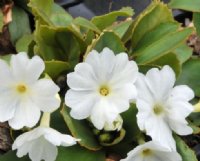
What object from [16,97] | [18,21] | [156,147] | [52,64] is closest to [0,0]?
[18,21]

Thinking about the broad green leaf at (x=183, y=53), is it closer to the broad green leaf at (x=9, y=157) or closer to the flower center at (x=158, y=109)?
the flower center at (x=158, y=109)

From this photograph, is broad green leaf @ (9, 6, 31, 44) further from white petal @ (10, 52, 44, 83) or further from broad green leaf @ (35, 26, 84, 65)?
white petal @ (10, 52, 44, 83)

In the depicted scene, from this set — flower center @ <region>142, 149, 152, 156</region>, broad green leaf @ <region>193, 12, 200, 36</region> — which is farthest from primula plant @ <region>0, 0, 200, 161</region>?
broad green leaf @ <region>193, 12, 200, 36</region>

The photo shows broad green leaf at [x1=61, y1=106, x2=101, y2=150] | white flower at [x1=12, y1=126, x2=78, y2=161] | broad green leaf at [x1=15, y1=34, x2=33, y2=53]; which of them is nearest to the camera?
white flower at [x1=12, y1=126, x2=78, y2=161]

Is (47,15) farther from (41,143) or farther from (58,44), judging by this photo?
(41,143)

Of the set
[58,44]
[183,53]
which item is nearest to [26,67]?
[58,44]
